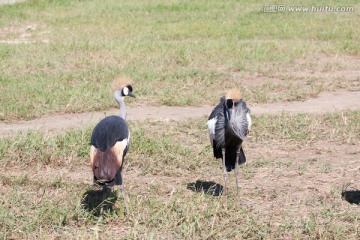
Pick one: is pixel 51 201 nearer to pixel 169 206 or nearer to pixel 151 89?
pixel 169 206

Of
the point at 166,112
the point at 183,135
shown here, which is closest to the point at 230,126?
the point at 183,135

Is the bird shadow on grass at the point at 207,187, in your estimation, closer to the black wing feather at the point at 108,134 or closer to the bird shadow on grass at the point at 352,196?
the black wing feather at the point at 108,134

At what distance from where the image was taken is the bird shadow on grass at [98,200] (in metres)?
4.79

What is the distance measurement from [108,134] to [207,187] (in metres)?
1.18

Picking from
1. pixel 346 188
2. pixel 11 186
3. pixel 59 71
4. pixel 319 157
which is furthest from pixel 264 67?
pixel 11 186

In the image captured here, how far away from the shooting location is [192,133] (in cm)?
696

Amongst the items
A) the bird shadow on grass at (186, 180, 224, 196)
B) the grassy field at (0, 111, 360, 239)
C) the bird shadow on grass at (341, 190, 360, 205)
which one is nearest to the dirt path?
the grassy field at (0, 111, 360, 239)

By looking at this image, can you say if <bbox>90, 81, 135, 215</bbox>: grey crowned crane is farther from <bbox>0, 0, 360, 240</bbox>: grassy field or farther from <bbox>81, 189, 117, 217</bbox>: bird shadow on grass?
<bbox>0, 0, 360, 240</bbox>: grassy field

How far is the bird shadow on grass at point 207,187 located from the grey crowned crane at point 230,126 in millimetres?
158

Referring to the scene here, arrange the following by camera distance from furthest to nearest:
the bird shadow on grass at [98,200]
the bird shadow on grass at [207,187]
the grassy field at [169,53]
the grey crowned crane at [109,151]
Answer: the grassy field at [169,53]
the bird shadow on grass at [207,187]
the bird shadow on grass at [98,200]
the grey crowned crane at [109,151]

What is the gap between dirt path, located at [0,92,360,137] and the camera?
24.0 feet

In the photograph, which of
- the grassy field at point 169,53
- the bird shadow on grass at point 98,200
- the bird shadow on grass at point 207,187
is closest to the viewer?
the bird shadow on grass at point 98,200

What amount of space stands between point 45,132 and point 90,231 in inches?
103

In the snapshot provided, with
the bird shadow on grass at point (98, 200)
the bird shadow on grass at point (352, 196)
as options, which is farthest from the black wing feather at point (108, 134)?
the bird shadow on grass at point (352, 196)
